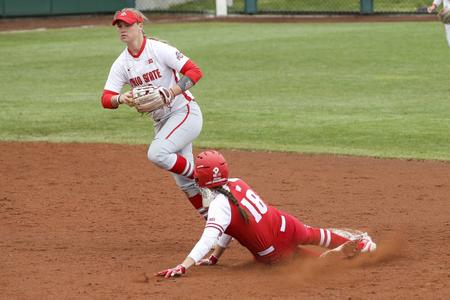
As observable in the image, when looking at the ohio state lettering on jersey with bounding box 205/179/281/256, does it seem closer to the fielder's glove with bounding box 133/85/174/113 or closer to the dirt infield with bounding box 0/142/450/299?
the dirt infield with bounding box 0/142/450/299

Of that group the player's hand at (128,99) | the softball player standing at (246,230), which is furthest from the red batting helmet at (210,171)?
the player's hand at (128,99)

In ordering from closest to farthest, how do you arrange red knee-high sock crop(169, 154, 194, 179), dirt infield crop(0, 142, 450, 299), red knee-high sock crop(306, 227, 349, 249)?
dirt infield crop(0, 142, 450, 299)
red knee-high sock crop(306, 227, 349, 249)
red knee-high sock crop(169, 154, 194, 179)

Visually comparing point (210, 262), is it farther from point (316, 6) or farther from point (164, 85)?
point (316, 6)

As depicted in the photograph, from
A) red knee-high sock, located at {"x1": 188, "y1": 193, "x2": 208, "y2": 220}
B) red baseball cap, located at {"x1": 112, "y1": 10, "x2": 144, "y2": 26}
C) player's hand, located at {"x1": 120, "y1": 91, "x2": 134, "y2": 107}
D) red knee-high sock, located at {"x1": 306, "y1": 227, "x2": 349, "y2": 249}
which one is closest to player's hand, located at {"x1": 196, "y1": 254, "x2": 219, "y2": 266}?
red knee-high sock, located at {"x1": 306, "y1": 227, "x2": 349, "y2": 249}

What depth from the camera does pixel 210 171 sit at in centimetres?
682

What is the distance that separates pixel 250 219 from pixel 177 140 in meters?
1.45

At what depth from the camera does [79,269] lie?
725 cm

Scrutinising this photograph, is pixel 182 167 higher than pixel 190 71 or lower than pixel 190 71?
lower

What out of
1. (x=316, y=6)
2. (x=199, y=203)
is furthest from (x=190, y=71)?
(x=316, y=6)

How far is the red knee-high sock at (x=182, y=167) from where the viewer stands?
8.02m

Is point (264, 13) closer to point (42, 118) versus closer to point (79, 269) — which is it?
point (42, 118)

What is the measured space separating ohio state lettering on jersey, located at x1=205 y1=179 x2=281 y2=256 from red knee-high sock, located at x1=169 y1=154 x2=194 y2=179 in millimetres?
989

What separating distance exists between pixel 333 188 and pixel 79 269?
375 cm

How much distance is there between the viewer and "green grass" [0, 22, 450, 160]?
1364 centimetres
